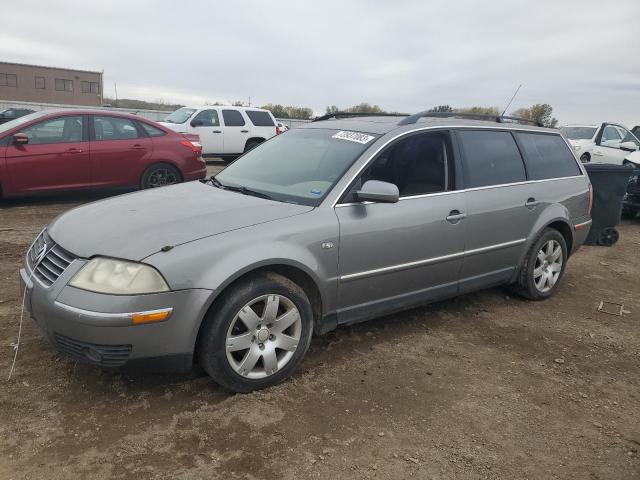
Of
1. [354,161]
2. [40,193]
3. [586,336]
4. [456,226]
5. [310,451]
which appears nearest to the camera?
[310,451]

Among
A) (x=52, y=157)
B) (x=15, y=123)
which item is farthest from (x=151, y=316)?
(x=15, y=123)

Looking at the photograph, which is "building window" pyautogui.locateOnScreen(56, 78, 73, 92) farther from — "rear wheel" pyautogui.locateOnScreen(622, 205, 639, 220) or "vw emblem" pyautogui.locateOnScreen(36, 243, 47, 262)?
"vw emblem" pyautogui.locateOnScreen(36, 243, 47, 262)

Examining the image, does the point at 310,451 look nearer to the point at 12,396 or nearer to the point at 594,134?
the point at 12,396

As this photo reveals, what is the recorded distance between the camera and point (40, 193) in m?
7.41

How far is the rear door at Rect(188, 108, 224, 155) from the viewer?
46.6 ft

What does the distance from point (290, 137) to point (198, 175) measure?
4.88m

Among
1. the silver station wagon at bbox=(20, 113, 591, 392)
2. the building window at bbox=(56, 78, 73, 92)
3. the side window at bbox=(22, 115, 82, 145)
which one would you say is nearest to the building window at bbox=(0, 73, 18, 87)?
the building window at bbox=(56, 78, 73, 92)

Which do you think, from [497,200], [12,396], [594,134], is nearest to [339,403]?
[12,396]

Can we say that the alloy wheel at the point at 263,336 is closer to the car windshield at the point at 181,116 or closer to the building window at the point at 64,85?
the car windshield at the point at 181,116

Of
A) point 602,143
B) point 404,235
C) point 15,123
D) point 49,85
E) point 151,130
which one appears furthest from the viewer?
point 49,85

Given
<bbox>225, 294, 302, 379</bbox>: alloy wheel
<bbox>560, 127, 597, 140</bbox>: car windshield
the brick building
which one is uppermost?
the brick building

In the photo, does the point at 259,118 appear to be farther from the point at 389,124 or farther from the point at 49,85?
the point at 49,85

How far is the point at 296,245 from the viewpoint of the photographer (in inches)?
122

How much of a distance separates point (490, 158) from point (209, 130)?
36.5ft
